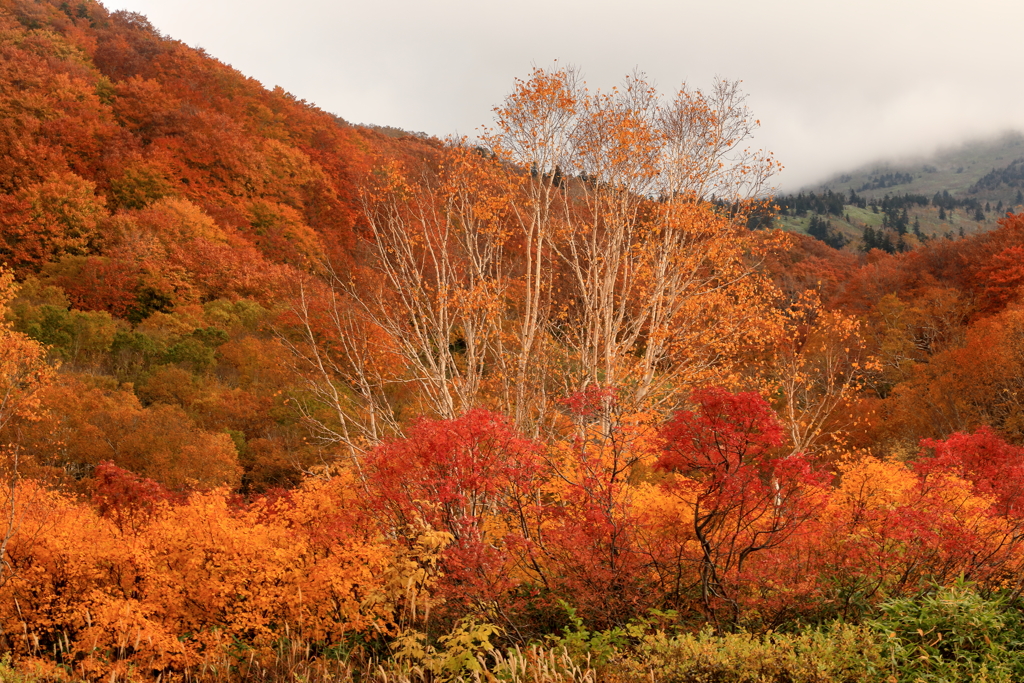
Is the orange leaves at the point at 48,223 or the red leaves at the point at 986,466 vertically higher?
the orange leaves at the point at 48,223

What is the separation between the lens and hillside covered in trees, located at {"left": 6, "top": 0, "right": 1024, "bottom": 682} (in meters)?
6.02

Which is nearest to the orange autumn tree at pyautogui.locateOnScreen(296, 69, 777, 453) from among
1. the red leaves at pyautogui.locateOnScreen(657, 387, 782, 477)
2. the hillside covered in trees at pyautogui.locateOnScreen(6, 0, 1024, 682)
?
the hillside covered in trees at pyautogui.locateOnScreen(6, 0, 1024, 682)

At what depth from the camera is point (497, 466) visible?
23.2ft

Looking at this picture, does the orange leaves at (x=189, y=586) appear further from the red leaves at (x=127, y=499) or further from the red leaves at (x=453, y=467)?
the red leaves at (x=453, y=467)

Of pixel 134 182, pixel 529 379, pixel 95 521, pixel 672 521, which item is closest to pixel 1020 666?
pixel 672 521

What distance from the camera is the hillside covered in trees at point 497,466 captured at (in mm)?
6023

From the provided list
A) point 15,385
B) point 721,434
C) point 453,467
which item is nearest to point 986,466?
point 721,434

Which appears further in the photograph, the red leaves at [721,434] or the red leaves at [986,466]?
the red leaves at [986,466]

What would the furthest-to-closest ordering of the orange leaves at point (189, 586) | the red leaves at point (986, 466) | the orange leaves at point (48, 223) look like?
the orange leaves at point (48, 223) → the orange leaves at point (189, 586) → the red leaves at point (986, 466)

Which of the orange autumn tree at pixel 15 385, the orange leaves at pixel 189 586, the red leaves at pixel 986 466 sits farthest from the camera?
the orange autumn tree at pixel 15 385

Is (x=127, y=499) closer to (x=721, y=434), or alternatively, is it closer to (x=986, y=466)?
(x=721, y=434)

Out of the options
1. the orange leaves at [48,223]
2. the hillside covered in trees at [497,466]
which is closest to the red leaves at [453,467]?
the hillside covered in trees at [497,466]

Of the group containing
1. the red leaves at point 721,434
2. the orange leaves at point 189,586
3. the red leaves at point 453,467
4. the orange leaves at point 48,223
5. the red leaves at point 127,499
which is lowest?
the orange leaves at point 189,586

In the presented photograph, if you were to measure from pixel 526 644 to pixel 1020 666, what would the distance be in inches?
166
